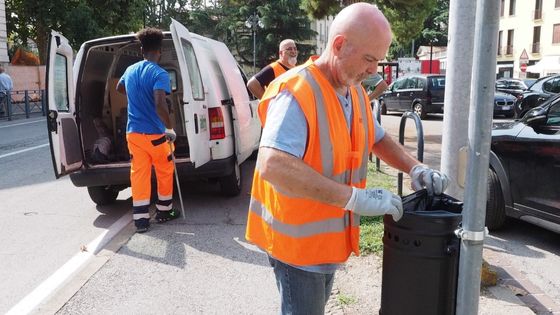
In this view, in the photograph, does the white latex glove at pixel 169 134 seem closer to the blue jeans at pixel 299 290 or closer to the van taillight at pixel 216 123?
the van taillight at pixel 216 123

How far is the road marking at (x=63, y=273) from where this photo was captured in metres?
3.75

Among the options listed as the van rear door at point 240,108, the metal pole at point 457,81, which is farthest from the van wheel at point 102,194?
the metal pole at point 457,81

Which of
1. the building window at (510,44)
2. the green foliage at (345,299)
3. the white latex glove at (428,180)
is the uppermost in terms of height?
the building window at (510,44)

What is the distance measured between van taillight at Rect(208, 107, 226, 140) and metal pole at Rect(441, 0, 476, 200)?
2.82m

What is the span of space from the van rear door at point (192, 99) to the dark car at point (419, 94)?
39.6 feet

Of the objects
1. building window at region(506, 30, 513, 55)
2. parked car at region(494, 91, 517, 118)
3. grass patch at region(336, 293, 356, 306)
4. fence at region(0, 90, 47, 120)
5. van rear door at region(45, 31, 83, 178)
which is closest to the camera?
grass patch at region(336, 293, 356, 306)

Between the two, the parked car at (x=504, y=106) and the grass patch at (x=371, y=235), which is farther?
the parked car at (x=504, y=106)

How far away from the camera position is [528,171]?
489cm

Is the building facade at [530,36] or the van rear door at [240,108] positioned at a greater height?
the building facade at [530,36]

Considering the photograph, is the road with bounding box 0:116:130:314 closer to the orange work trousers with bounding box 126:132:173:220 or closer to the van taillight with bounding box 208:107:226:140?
the orange work trousers with bounding box 126:132:173:220

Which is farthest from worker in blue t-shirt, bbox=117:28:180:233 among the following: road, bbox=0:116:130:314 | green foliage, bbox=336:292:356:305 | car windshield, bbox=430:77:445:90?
car windshield, bbox=430:77:445:90

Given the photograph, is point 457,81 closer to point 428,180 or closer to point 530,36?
point 428,180

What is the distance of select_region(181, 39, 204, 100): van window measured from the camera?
18.6 feet

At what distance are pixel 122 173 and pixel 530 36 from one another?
2112 inches
